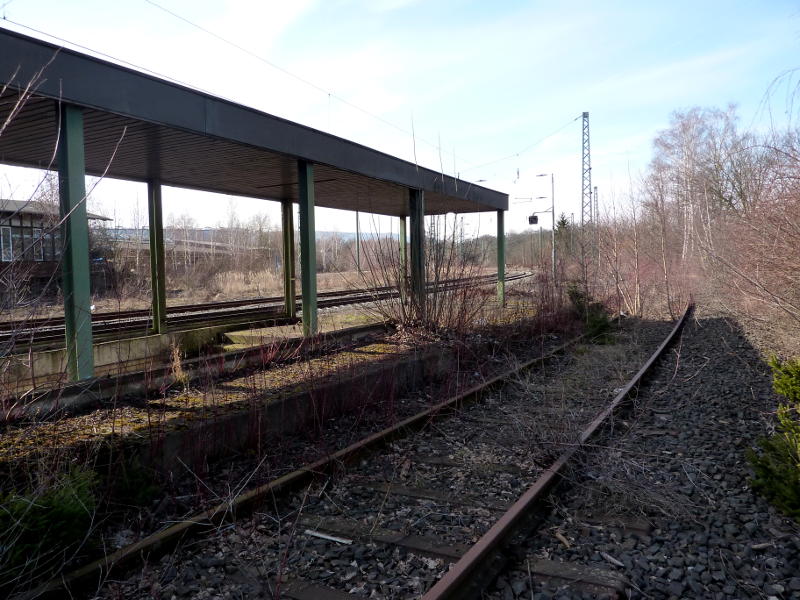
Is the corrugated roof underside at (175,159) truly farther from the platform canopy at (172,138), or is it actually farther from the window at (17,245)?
the window at (17,245)

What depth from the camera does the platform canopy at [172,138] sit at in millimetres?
6074

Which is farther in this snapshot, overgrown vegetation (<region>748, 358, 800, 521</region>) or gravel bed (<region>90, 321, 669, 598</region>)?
overgrown vegetation (<region>748, 358, 800, 521</region>)

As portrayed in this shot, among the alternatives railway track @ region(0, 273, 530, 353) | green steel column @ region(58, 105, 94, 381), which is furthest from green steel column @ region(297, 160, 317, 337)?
green steel column @ region(58, 105, 94, 381)

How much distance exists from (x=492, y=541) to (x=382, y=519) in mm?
952

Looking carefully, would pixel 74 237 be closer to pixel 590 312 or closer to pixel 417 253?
pixel 417 253

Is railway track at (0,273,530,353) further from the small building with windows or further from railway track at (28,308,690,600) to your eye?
railway track at (28,308,690,600)

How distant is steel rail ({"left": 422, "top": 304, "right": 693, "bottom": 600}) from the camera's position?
315 centimetres

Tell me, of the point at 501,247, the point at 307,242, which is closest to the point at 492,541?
the point at 307,242

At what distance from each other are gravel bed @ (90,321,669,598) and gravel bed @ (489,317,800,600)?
462mm

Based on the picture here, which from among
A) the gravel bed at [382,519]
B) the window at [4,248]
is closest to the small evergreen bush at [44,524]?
the gravel bed at [382,519]

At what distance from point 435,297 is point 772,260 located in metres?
5.47

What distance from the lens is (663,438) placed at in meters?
6.11

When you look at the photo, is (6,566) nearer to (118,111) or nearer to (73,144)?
(73,144)

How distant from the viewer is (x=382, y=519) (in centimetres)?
423
